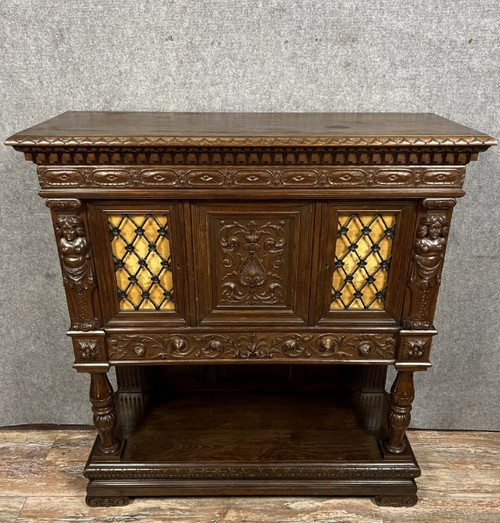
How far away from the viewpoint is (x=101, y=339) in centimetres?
131

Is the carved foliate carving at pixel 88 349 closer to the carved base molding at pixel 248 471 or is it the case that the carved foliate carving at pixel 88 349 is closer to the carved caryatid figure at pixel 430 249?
the carved base molding at pixel 248 471

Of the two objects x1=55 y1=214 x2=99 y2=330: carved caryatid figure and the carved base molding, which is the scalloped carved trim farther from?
the carved base molding

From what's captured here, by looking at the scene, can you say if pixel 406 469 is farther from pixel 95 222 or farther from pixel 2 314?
pixel 2 314

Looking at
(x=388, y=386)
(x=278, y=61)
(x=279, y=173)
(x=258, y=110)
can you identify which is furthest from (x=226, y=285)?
(x=388, y=386)

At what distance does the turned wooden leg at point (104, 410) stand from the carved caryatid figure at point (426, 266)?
87 centimetres

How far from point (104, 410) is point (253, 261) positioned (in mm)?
645

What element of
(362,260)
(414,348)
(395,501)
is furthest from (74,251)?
(395,501)

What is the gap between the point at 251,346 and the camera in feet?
4.36

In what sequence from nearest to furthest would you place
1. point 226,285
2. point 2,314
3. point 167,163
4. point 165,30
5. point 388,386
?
point 167,163
point 226,285
point 165,30
point 2,314
point 388,386

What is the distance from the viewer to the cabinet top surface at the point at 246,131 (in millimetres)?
1080

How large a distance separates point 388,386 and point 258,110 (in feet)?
3.69

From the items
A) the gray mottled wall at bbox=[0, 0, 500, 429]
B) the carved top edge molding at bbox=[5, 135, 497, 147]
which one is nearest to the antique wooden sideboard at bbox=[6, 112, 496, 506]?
the carved top edge molding at bbox=[5, 135, 497, 147]

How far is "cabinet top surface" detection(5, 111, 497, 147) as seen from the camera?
1080 millimetres

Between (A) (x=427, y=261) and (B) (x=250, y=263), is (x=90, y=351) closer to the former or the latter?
(B) (x=250, y=263)
